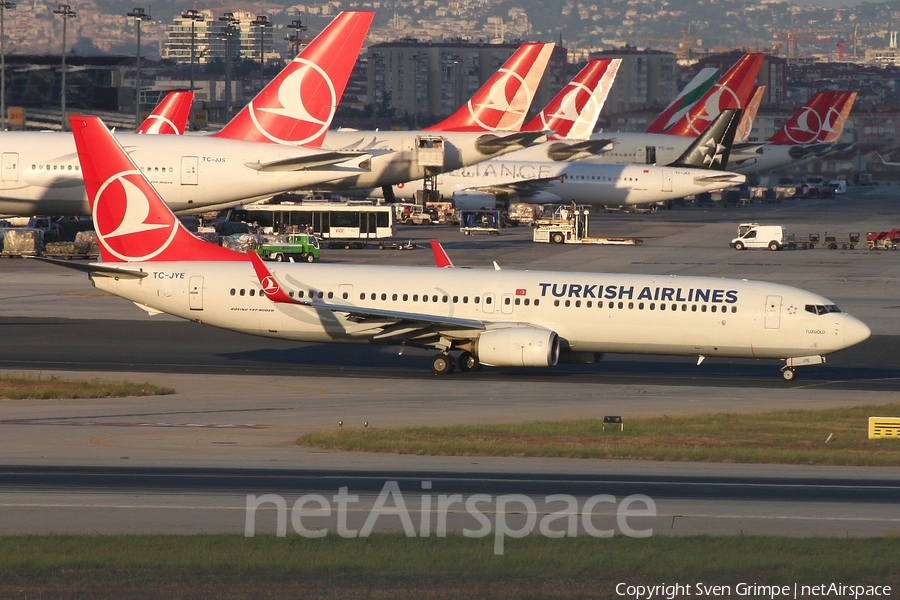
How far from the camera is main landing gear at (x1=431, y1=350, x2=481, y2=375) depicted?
140 ft

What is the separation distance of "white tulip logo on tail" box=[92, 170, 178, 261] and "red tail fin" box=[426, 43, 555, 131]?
169ft

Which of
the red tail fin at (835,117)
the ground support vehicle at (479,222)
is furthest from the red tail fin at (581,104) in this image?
the red tail fin at (835,117)

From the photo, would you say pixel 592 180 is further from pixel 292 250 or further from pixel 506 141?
pixel 292 250

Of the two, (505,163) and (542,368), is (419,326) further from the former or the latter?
(505,163)

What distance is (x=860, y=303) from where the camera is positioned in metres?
62.0

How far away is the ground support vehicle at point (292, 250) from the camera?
75.1m

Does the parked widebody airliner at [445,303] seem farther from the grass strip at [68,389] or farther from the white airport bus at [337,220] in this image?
the white airport bus at [337,220]

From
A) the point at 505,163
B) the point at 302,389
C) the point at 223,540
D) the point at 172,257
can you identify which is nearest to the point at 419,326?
the point at 302,389

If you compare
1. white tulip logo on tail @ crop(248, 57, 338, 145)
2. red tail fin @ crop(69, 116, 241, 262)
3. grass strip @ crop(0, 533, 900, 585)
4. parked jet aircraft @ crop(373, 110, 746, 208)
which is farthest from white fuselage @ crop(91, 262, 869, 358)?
parked jet aircraft @ crop(373, 110, 746, 208)

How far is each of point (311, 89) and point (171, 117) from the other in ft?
88.4

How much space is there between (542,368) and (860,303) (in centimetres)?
2443

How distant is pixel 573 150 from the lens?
12006 cm

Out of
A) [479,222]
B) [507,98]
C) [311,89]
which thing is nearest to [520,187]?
[479,222]

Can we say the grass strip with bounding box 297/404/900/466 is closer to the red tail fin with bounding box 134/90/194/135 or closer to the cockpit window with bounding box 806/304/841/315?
the cockpit window with bounding box 806/304/841/315
